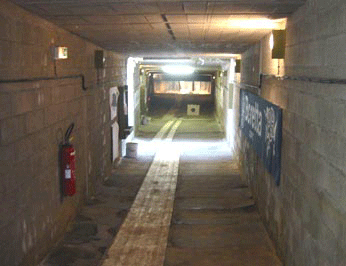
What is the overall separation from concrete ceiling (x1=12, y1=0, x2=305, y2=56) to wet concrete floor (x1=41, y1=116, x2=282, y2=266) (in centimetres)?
360

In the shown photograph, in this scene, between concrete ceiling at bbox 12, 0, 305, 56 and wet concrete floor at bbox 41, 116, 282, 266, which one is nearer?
concrete ceiling at bbox 12, 0, 305, 56

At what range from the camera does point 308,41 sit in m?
5.49

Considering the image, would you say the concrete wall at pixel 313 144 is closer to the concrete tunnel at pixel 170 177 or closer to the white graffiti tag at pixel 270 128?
the concrete tunnel at pixel 170 177

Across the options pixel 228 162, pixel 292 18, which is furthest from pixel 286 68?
pixel 228 162

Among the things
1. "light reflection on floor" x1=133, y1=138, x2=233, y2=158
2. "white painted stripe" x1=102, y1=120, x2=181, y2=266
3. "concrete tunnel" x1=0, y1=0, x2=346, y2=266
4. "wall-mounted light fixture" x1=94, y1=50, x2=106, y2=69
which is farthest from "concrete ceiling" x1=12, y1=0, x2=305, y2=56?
"light reflection on floor" x1=133, y1=138, x2=233, y2=158

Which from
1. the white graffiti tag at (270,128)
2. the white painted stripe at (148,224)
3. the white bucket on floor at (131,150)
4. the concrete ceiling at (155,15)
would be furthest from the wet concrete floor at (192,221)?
the concrete ceiling at (155,15)

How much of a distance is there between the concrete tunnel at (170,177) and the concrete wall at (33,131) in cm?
2

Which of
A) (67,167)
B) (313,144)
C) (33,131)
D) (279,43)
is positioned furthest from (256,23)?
(67,167)

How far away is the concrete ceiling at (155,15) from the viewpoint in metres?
5.65

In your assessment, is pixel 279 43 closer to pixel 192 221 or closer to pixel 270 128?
pixel 270 128

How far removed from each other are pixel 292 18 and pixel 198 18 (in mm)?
1359

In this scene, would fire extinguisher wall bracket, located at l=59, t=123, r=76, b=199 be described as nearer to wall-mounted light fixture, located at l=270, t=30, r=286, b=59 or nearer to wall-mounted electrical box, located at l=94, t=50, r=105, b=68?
wall-mounted electrical box, located at l=94, t=50, r=105, b=68

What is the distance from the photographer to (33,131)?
6.43 meters

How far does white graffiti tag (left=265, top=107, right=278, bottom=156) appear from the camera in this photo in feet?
23.8
